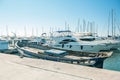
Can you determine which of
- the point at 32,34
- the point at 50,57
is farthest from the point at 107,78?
the point at 32,34

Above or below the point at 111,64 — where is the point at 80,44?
above

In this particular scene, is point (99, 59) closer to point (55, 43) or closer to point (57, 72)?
point (57, 72)

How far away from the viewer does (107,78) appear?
589 cm

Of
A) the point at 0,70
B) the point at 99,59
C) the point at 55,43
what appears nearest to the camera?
the point at 0,70

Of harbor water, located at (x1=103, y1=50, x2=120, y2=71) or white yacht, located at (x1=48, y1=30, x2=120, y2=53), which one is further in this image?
white yacht, located at (x1=48, y1=30, x2=120, y2=53)

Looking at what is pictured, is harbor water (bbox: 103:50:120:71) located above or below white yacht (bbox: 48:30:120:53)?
below

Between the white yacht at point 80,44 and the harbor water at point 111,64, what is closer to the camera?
the harbor water at point 111,64

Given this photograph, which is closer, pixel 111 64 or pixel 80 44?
pixel 111 64

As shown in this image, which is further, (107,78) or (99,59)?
(99,59)

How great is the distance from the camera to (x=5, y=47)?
108 feet

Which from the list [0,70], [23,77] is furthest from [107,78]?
[0,70]

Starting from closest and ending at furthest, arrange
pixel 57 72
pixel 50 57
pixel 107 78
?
pixel 107 78 → pixel 57 72 → pixel 50 57

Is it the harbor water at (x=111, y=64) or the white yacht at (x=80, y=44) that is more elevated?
the white yacht at (x=80, y=44)

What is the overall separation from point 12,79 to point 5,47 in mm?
28362
